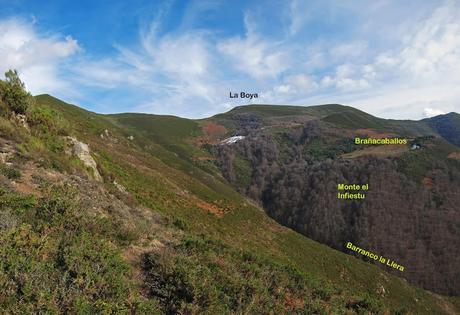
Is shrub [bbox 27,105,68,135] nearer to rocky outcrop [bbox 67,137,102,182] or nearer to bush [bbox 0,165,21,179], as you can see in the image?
rocky outcrop [bbox 67,137,102,182]

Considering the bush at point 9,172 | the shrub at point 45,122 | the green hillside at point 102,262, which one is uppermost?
the shrub at point 45,122

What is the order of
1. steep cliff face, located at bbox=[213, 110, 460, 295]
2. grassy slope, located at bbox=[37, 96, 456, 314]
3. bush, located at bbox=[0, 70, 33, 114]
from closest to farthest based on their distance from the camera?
1. bush, located at bbox=[0, 70, 33, 114]
2. grassy slope, located at bbox=[37, 96, 456, 314]
3. steep cliff face, located at bbox=[213, 110, 460, 295]

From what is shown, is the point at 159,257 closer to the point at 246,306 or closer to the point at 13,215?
the point at 246,306

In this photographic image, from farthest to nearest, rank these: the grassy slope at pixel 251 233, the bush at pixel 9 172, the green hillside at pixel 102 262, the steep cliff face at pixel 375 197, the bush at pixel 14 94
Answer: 1. the steep cliff face at pixel 375 197
2. the grassy slope at pixel 251 233
3. the bush at pixel 14 94
4. the bush at pixel 9 172
5. the green hillside at pixel 102 262

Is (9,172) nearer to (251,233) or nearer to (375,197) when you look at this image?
(251,233)

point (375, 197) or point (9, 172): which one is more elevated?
point (9, 172)

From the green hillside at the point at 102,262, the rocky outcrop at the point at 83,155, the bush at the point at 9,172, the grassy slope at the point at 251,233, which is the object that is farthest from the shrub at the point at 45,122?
the bush at the point at 9,172

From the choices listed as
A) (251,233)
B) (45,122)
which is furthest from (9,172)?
(251,233)

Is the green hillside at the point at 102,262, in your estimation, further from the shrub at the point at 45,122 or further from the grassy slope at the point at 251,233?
the grassy slope at the point at 251,233

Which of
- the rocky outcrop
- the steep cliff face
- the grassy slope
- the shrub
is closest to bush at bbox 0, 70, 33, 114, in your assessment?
the shrub
